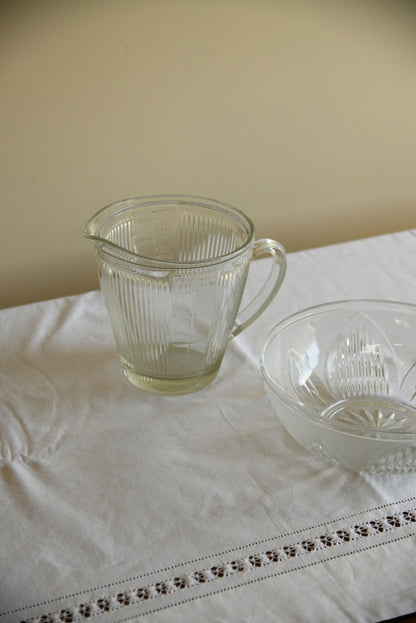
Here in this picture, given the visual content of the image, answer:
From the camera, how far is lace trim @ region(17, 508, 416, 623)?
1.53ft

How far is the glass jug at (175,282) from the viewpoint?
23.6 inches

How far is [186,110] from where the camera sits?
1011 millimetres

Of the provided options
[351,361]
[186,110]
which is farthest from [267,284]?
[186,110]

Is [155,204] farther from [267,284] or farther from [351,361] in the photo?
[351,361]

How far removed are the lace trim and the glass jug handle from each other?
229 millimetres

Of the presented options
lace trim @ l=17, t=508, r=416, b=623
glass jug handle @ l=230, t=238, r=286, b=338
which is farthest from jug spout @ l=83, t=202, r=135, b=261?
lace trim @ l=17, t=508, r=416, b=623

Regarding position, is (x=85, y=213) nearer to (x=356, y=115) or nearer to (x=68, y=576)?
(x=356, y=115)

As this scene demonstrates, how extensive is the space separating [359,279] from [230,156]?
335mm

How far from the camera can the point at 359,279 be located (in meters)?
0.88

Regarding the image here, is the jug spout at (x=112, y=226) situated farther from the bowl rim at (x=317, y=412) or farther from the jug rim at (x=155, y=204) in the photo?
the bowl rim at (x=317, y=412)

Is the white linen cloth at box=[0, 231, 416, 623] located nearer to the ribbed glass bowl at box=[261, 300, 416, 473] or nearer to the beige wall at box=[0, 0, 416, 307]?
the ribbed glass bowl at box=[261, 300, 416, 473]

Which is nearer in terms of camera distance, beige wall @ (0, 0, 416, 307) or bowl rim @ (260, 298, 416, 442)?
bowl rim @ (260, 298, 416, 442)

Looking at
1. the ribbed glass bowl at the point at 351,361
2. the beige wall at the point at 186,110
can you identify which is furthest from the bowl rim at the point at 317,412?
the beige wall at the point at 186,110

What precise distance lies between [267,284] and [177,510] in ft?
0.86
